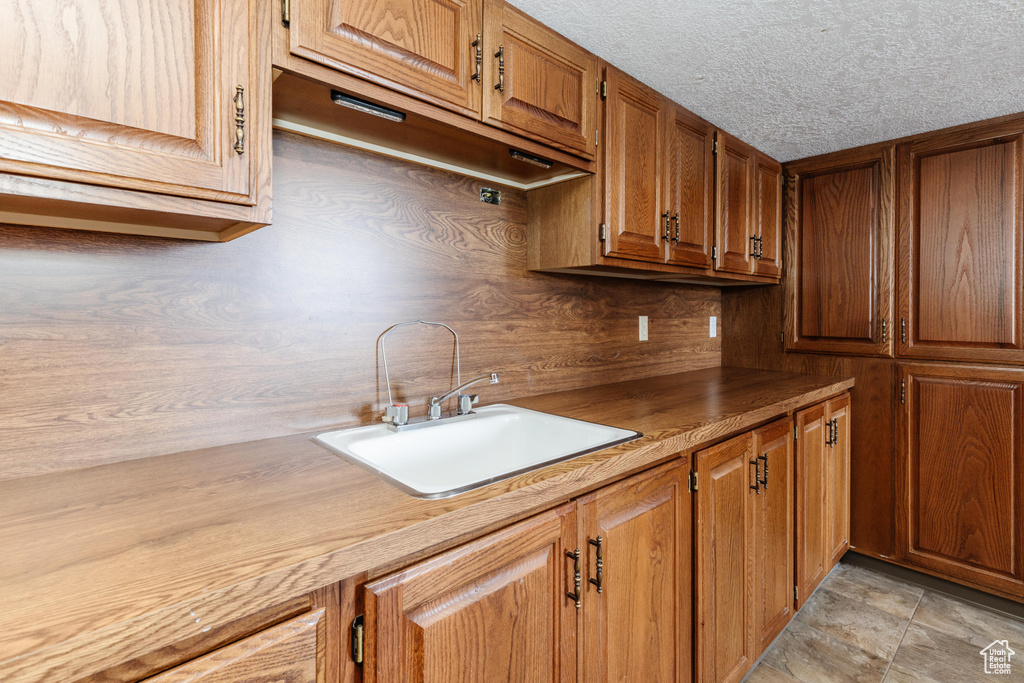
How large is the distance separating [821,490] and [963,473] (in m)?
0.66

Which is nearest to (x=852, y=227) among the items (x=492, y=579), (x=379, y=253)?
(x=379, y=253)

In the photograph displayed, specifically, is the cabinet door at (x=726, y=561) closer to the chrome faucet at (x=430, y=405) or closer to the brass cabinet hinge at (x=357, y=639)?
the chrome faucet at (x=430, y=405)

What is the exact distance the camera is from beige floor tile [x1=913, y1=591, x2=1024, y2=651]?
6.32 ft

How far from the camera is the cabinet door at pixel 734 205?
208 centimetres

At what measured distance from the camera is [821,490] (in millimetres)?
2084

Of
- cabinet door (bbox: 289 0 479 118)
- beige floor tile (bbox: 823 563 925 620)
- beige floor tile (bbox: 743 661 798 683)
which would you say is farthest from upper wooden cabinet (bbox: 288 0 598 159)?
beige floor tile (bbox: 823 563 925 620)

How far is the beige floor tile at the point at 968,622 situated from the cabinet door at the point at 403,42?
8.63 feet

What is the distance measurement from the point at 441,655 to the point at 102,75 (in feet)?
3.38

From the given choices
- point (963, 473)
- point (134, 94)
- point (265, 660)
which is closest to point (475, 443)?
point (265, 660)

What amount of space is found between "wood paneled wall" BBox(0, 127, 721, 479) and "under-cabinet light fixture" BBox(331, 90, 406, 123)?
234mm

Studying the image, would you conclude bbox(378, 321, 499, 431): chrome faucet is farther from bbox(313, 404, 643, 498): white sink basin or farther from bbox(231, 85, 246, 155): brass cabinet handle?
bbox(231, 85, 246, 155): brass cabinet handle

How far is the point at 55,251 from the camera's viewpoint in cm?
94

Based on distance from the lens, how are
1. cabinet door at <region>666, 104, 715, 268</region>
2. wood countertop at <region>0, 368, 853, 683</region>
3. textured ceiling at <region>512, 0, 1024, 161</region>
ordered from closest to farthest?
wood countertop at <region>0, 368, 853, 683</region> → textured ceiling at <region>512, 0, 1024, 161</region> → cabinet door at <region>666, 104, 715, 268</region>

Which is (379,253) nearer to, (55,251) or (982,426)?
(55,251)
